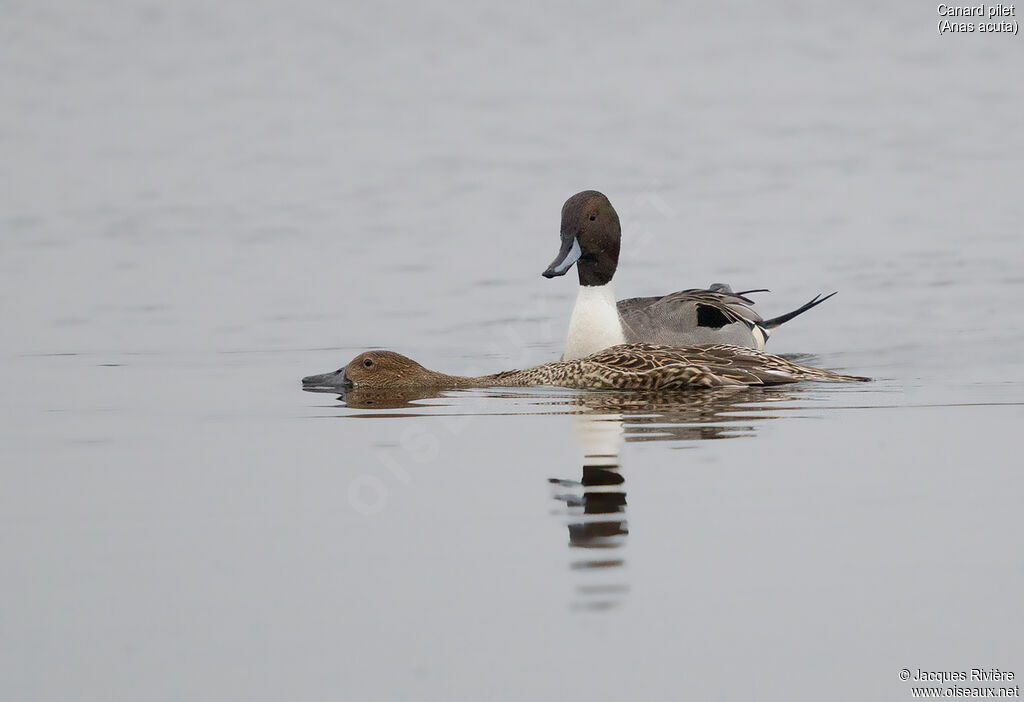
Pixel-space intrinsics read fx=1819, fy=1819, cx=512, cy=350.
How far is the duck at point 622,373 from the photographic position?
1138 centimetres

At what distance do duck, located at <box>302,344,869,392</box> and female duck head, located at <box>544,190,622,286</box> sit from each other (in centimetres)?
79

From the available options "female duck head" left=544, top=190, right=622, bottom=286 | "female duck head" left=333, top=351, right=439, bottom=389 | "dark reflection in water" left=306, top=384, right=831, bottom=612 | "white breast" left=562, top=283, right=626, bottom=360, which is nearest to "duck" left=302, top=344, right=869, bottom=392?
"female duck head" left=333, top=351, right=439, bottom=389

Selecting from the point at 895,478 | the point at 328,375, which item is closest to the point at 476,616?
the point at 895,478

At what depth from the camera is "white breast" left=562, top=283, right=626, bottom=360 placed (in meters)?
12.8

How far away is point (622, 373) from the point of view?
11414 millimetres

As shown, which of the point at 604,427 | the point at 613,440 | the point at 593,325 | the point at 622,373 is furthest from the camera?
the point at 593,325

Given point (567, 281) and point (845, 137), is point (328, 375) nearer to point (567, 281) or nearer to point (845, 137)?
point (567, 281)

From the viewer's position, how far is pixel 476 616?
6277 millimetres

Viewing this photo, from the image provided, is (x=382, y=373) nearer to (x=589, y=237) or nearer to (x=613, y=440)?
(x=589, y=237)

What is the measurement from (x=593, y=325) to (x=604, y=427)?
307cm

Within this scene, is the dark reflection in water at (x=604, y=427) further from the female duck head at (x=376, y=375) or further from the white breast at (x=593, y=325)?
the white breast at (x=593, y=325)

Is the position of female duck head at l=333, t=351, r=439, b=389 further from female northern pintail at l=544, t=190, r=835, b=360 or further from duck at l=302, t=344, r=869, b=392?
female northern pintail at l=544, t=190, r=835, b=360

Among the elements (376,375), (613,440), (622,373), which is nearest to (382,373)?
(376,375)

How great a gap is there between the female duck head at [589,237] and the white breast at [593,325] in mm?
85
